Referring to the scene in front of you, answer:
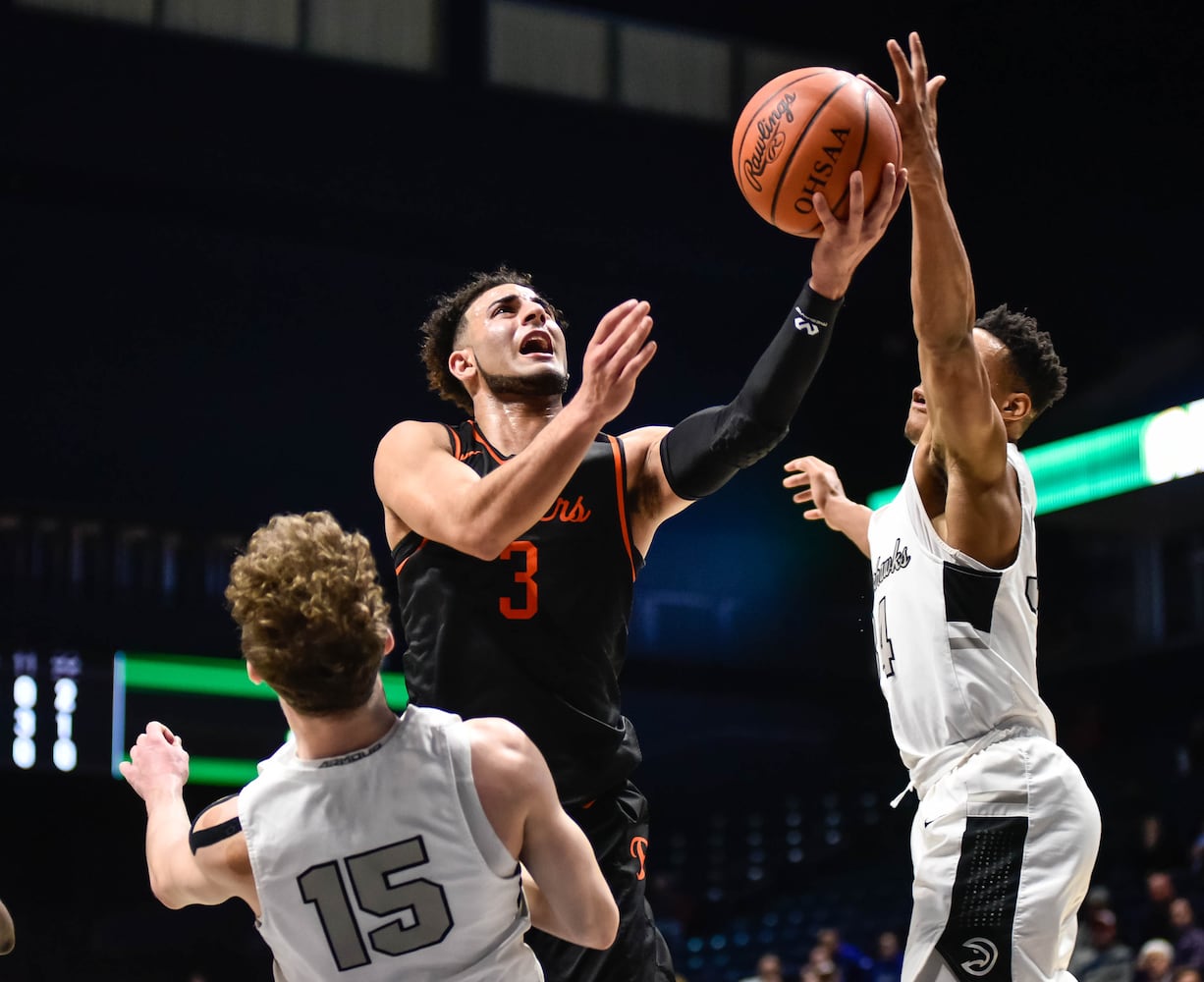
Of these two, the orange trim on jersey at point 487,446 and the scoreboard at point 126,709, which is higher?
the orange trim on jersey at point 487,446

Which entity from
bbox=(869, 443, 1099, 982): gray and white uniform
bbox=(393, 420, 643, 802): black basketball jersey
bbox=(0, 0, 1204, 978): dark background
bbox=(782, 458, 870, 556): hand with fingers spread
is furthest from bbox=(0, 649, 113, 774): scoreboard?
bbox=(869, 443, 1099, 982): gray and white uniform

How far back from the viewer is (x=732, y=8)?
17297 millimetres

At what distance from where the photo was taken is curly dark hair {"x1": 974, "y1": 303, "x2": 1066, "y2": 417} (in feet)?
13.7

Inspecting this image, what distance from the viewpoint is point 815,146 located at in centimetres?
381

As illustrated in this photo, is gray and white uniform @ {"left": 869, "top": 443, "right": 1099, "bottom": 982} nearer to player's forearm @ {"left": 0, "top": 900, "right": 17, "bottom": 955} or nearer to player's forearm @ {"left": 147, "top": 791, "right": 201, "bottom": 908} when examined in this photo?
player's forearm @ {"left": 147, "top": 791, "right": 201, "bottom": 908}

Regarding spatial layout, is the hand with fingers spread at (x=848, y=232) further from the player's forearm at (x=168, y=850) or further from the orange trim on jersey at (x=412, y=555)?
the player's forearm at (x=168, y=850)

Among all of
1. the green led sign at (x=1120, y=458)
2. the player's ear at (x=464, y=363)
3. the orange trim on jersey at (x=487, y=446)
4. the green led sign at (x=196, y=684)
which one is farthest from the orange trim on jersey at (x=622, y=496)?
the green led sign at (x=1120, y=458)

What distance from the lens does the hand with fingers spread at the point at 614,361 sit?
3.21 meters

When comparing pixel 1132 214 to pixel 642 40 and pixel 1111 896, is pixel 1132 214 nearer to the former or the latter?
pixel 642 40

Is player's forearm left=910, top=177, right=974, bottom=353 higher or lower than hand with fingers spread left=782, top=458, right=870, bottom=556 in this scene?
higher

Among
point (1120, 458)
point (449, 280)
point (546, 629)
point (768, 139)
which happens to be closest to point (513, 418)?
point (546, 629)

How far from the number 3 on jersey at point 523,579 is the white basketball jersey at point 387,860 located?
3.21 feet

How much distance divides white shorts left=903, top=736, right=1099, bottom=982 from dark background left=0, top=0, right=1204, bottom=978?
1159 cm

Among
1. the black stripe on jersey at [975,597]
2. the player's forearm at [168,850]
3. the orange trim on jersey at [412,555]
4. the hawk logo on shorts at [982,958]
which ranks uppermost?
the orange trim on jersey at [412,555]
